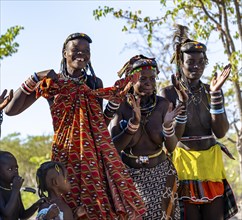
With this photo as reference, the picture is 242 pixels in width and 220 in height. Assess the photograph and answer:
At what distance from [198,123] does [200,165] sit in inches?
16.8

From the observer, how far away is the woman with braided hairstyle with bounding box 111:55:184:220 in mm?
5957

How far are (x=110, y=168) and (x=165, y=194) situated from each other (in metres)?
1.00

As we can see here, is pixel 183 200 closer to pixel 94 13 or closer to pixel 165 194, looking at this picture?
pixel 165 194

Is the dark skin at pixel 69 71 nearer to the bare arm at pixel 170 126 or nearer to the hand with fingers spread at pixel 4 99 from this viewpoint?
the hand with fingers spread at pixel 4 99

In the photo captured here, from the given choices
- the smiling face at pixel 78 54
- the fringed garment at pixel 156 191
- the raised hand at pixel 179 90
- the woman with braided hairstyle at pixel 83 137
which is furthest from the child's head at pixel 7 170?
the raised hand at pixel 179 90

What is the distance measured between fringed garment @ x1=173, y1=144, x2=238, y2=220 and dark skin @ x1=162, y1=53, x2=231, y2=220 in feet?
A: 0.20

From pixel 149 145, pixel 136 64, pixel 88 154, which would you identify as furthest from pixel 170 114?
pixel 88 154

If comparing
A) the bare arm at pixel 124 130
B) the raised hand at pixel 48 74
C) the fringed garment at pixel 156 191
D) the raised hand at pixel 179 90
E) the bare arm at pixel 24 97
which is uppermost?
the raised hand at pixel 48 74

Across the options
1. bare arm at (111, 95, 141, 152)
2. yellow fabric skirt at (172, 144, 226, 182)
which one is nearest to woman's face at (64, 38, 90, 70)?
bare arm at (111, 95, 141, 152)

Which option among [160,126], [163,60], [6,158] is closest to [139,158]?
[160,126]

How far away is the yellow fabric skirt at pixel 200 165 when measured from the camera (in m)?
6.41

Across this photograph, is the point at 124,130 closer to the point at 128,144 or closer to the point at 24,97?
the point at 128,144

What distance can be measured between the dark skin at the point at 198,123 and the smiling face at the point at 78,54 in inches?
50.5

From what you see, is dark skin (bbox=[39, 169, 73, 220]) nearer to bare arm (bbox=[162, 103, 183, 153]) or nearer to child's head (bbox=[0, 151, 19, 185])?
child's head (bbox=[0, 151, 19, 185])
